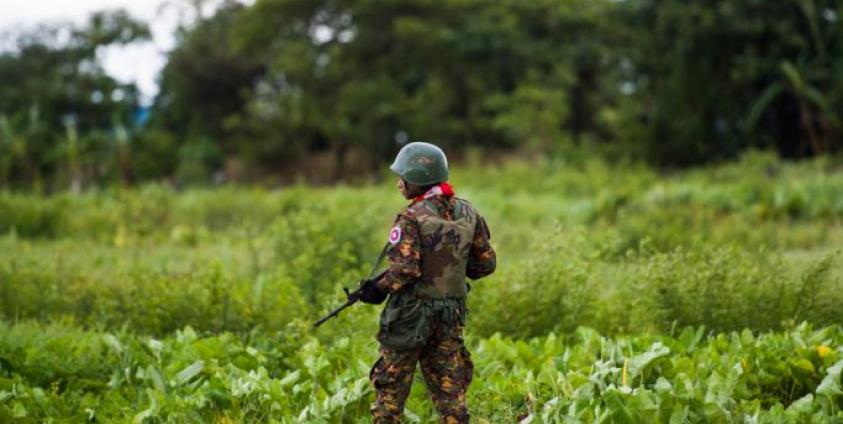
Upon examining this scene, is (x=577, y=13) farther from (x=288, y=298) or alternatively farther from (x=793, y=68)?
(x=288, y=298)

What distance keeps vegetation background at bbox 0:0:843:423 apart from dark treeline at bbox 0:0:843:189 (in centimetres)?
9

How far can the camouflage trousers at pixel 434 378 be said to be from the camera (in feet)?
15.9

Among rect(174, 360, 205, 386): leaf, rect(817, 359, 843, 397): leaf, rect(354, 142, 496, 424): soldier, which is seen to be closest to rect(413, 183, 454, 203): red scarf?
rect(354, 142, 496, 424): soldier

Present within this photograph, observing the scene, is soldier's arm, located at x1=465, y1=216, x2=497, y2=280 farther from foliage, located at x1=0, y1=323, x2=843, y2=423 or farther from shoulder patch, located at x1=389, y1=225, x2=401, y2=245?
foliage, located at x1=0, y1=323, x2=843, y2=423

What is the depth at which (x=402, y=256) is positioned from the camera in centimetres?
468

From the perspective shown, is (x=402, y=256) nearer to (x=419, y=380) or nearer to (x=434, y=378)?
(x=434, y=378)

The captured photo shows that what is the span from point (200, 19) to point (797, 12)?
19176 mm

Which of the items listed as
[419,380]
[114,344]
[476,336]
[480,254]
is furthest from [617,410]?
[114,344]

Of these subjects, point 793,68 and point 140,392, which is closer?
point 140,392

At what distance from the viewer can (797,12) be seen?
24078 mm

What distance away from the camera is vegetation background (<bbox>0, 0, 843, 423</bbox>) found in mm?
5500

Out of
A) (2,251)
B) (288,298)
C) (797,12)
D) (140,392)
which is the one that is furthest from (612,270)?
(797,12)

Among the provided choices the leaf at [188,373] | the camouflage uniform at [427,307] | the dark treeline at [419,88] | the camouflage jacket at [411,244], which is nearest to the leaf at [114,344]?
the leaf at [188,373]

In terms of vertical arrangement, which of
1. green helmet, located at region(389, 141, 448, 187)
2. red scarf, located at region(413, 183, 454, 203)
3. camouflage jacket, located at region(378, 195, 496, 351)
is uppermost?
green helmet, located at region(389, 141, 448, 187)
